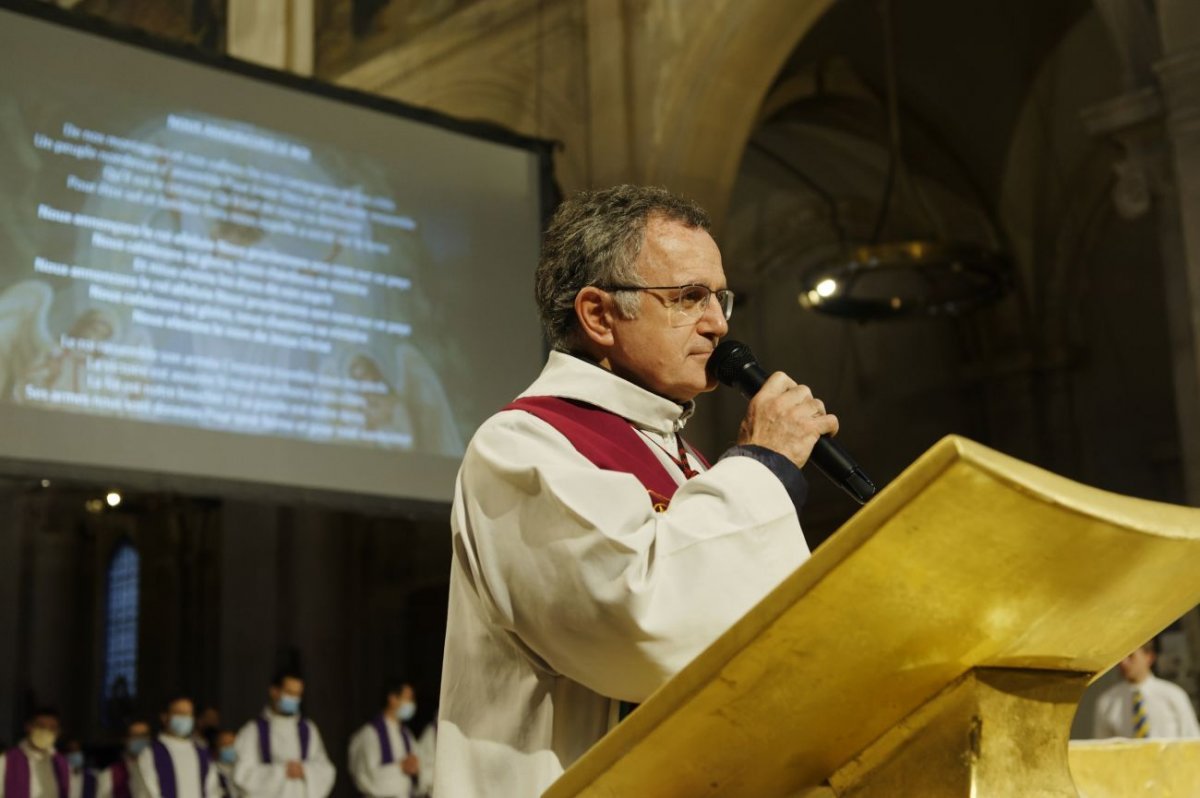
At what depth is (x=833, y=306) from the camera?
10617 mm

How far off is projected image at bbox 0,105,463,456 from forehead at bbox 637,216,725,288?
518cm

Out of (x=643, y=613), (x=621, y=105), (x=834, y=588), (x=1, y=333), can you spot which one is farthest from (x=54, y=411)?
(x=834, y=588)

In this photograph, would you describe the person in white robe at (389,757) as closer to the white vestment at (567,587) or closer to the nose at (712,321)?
the nose at (712,321)

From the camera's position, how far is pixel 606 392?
185 cm

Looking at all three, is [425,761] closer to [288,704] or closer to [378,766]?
[378,766]

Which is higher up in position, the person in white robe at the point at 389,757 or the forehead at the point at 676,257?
the forehead at the point at 676,257

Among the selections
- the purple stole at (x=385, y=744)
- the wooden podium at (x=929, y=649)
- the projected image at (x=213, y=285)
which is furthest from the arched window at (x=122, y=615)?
the wooden podium at (x=929, y=649)

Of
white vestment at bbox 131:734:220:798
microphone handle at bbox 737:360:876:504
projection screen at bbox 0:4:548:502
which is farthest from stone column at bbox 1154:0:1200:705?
white vestment at bbox 131:734:220:798

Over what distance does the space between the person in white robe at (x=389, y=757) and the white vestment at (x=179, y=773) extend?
45.6 inches

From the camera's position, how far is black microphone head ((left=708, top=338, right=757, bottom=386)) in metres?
1.85

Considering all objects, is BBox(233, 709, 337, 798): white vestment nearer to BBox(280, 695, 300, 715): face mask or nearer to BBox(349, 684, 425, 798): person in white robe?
BBox(280, 695, 300, 715): face mask

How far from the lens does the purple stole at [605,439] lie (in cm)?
166

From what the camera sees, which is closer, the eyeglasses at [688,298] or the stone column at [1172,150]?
the eyeglasses at [688,298]

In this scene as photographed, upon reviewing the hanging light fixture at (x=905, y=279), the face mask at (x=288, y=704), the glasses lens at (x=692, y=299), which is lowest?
the face mask at (x=288, y=704)
